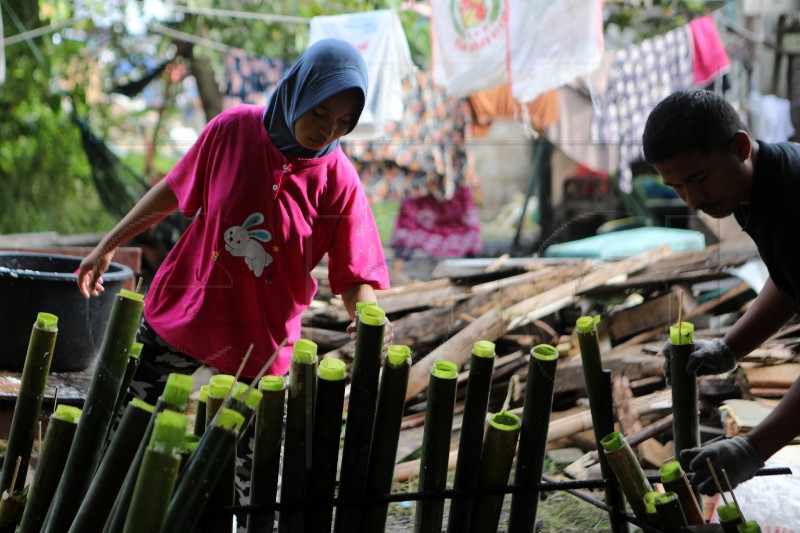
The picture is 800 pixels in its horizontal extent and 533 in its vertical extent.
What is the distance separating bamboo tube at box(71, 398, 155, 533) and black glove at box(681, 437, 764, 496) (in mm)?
1029

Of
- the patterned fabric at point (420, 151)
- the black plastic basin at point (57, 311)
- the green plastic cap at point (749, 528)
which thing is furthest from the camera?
the patterned fabric at point (420, 151)

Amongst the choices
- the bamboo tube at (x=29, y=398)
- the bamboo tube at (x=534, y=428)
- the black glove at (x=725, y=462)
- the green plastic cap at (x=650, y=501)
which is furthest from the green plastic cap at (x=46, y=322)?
the black glove at (x=725, y=462)

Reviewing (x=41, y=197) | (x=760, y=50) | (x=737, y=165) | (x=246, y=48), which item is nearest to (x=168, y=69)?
(x=246, y=48)

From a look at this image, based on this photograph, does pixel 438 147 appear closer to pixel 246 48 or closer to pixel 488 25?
pixel 488 25

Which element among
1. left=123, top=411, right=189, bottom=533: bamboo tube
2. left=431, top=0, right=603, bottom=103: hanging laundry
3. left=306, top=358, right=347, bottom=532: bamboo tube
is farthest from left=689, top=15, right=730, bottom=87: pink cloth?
left=123, top=411, right=189, bottom=533: bamboo tube

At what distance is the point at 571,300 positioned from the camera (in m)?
2.98

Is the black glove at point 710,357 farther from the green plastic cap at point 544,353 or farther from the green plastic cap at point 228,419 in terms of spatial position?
the green plastic cap at point 228,419

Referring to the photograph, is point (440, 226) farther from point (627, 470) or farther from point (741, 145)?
point (627, 470)

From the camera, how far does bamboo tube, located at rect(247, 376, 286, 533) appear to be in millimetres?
1446

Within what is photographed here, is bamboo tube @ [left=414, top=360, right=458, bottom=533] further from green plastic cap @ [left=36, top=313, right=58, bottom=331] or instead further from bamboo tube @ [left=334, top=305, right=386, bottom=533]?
green plastic cap @ [left=36, top=313, right=58, bottom=331]

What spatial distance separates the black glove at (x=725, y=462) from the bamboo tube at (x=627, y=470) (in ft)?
0.43

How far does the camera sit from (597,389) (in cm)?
167

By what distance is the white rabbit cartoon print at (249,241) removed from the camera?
2.11 meters

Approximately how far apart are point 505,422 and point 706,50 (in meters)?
4.68
